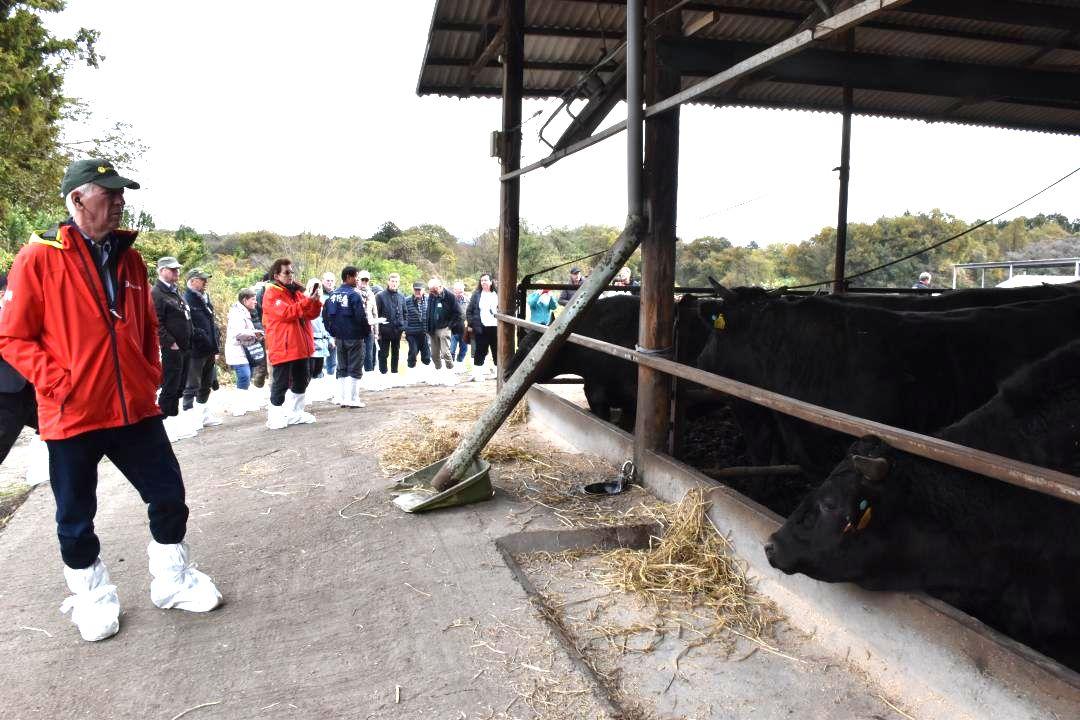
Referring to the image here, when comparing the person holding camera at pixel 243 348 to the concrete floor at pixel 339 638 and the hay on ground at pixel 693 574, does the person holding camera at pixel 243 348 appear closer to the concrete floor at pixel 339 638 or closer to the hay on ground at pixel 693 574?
the concrete floor at pixel 339 638

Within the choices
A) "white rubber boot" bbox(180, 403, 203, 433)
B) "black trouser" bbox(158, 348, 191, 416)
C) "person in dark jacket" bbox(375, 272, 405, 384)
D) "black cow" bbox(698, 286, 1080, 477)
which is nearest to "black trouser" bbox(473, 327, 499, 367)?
"person in dark jacket" bbox(375, 272, 405, 384)

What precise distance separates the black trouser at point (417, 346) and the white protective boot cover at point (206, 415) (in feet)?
12.8

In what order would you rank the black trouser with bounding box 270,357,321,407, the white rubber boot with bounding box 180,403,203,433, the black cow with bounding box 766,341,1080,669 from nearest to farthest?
the black cow with bounding box 766,341,1080,669
the black trouser with bounding box 270,357,321,407
the white rubber boot with bounding box 180,403,203,433

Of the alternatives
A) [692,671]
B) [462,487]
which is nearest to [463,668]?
[692,671]

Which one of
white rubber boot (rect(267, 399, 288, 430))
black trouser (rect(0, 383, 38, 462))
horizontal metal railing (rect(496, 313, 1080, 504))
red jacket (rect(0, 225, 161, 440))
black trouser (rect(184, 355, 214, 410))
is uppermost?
red jacket (rect(0, 225, 161, 440))

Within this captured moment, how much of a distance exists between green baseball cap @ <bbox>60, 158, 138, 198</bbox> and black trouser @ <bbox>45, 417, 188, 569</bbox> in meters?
1.05

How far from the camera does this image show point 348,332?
9.39 m

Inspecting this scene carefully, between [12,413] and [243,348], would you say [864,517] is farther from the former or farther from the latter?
[243,348]

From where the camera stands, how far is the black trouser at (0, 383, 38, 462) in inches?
170

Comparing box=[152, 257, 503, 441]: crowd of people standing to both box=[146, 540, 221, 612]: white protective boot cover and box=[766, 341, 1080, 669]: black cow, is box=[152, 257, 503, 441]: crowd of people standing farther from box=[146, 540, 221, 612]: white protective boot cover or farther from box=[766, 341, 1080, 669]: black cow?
box=[766, 341, 1080, 669]: black cow

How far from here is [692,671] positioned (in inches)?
118


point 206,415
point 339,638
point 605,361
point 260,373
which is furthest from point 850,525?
point 260,373

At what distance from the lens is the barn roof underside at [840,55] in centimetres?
604

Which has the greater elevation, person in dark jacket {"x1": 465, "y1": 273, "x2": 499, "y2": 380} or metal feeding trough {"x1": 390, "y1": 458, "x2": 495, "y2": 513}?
person in dark jacket {"x1": 465, "y1": 273, "x2": 499, "y2": 380}
